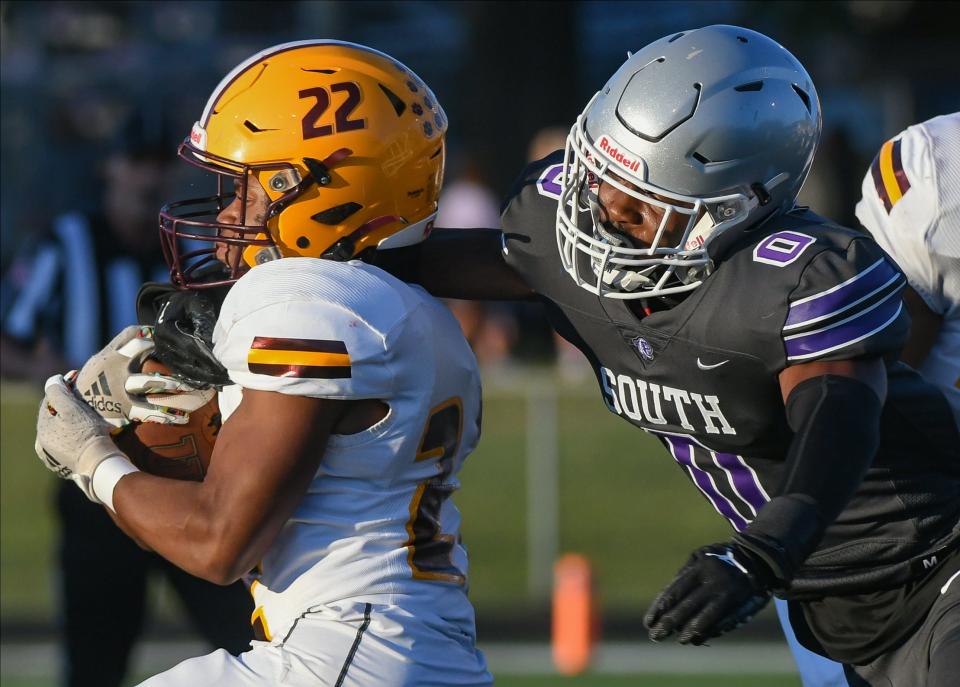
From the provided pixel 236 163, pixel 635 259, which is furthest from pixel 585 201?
pixel 236 163

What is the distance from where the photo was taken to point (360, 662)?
2770mm

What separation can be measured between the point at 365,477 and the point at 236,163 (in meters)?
0.72

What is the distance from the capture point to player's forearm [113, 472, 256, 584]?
108 inches

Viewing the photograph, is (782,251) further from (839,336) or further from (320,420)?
(320,420)

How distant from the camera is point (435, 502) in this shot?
3.01 meters

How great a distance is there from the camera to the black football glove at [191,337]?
2982 millimetres

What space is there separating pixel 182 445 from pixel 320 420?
0.43 m

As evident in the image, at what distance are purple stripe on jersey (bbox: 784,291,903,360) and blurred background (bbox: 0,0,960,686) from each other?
387cm

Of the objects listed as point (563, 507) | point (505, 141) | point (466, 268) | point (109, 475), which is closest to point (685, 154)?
point (466, 268)

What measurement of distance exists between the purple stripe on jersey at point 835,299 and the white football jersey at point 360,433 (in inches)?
25.9

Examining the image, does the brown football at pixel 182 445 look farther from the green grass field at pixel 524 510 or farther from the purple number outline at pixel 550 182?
the green grass field at pixel 524 510

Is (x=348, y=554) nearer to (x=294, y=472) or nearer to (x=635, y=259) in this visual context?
(x=294, y=472)

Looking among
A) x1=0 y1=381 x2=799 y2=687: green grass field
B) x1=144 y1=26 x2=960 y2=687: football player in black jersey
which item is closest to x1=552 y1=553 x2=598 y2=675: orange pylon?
x1=0 y1=381 x2=799 y2=687: green grass field

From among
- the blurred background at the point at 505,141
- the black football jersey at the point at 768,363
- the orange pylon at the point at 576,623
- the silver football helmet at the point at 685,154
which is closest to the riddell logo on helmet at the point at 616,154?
the silver football helmet at the point at 685,154
